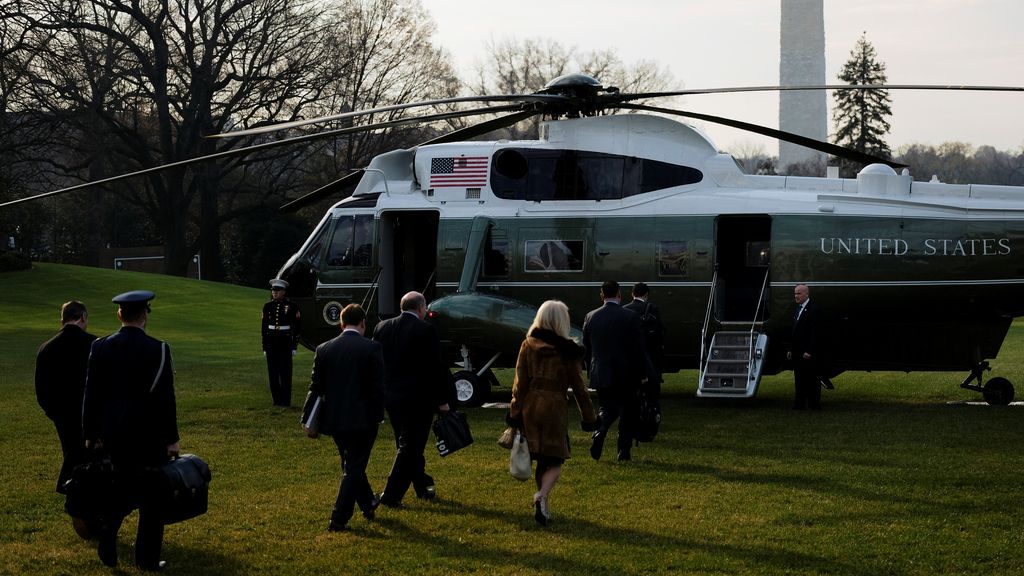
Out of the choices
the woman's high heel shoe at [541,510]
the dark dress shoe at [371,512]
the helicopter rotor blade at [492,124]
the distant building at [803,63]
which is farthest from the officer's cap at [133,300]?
the distant building at [803,63]

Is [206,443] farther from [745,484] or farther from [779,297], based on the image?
[779,297]

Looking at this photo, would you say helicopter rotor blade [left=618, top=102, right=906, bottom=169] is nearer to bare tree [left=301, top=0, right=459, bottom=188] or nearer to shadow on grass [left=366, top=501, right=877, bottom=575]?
shadow on grass [left=366, top=501, right=877, bottom=575]

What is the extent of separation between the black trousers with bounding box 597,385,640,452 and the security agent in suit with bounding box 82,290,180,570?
4.80m

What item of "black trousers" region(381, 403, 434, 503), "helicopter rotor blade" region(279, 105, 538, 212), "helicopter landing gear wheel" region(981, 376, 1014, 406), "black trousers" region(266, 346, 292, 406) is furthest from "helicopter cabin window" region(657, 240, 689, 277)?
"black trousers" region(381, 403, 434, 503)

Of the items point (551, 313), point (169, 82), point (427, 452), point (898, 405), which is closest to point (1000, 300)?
point (898, 405)

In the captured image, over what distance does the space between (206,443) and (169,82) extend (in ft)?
112

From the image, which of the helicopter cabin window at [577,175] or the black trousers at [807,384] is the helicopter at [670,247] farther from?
the black trousers at [807,384]

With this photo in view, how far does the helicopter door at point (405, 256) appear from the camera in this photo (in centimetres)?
1792

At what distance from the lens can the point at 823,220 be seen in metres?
16.0

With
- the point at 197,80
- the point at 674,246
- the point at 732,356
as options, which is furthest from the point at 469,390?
the point at 197,80

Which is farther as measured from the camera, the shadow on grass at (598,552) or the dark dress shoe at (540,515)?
the dark dress shoe at (540,515)

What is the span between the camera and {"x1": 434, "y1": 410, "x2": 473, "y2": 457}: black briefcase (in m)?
9.60

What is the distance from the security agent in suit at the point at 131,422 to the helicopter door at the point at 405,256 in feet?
32.5

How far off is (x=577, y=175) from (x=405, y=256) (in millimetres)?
3125
